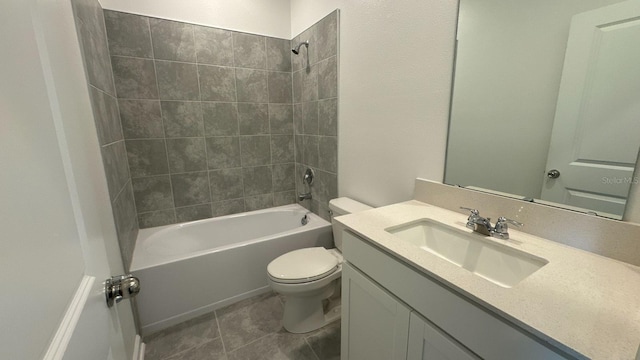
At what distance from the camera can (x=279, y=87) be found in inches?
99.1

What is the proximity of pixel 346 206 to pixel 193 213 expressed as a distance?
1479mm

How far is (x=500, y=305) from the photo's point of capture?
59 centimetres

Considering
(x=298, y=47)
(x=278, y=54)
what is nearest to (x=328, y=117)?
(x=298, y=47)

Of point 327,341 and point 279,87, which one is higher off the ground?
point 279,87

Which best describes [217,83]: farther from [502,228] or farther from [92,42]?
[502,228]

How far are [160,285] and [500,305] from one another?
1.84 meters

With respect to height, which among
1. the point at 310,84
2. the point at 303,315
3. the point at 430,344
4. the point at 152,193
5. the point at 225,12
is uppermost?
the point at 225,12

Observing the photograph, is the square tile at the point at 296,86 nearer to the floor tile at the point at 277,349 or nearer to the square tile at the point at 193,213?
the square tile at the point at 193,213

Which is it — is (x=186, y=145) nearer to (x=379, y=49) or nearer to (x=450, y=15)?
(x=379, y=49)

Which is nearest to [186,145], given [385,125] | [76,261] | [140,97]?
[140,97]

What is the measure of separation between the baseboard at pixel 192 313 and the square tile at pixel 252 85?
1.68 meters

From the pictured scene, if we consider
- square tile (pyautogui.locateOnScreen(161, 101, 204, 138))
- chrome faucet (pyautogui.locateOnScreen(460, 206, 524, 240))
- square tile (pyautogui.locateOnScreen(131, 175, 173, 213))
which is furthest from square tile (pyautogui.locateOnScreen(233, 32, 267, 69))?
chrome faucet (pyautogui.locateOnScreen(460, 206, 524, 240))

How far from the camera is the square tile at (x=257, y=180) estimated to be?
2.54 m

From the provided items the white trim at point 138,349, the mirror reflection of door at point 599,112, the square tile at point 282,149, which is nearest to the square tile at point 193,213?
the square tile at point 282,149
